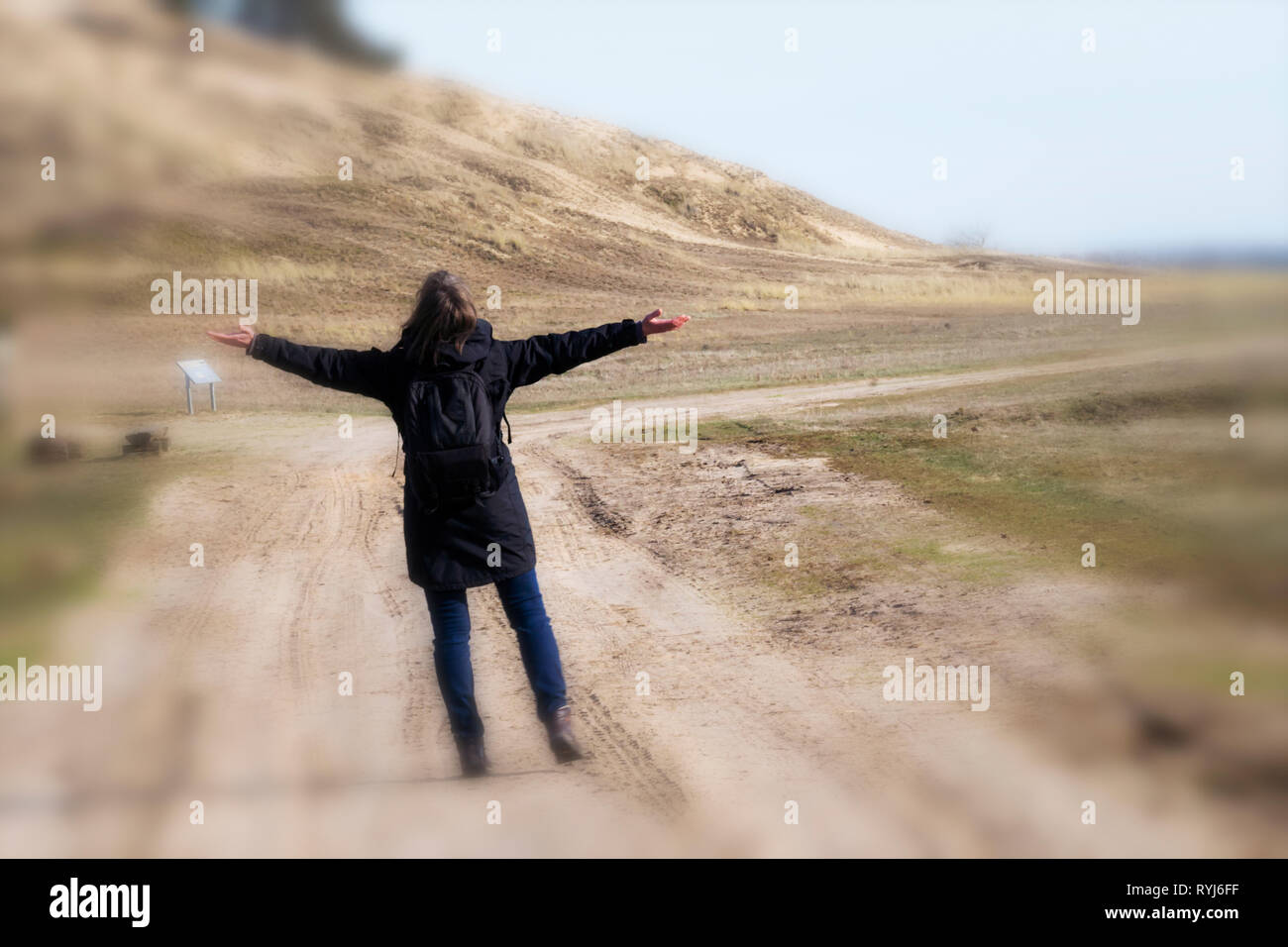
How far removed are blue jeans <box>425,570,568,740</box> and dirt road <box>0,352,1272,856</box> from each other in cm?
30

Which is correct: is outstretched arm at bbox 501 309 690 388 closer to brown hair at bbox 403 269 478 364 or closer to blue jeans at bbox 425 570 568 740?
brown hair at bbox 403 269 478 364

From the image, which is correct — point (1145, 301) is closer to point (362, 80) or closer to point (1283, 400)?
point (1283, 400)

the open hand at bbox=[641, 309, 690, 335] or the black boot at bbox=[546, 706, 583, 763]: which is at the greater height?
the open hand at bbox=[641, 309, 690, 335]

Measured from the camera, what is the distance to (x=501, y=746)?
5480 mm

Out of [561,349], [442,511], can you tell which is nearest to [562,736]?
[442,511]

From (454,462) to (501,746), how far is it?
1.51 m

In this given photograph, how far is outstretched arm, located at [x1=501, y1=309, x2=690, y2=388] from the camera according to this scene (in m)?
5.06

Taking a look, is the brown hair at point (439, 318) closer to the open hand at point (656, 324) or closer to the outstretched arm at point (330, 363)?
the outstretched arm at point (330, 363)

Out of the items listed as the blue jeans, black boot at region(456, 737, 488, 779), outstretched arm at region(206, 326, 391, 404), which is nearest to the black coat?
outstretched arm at region(206, 326, 391, 404)

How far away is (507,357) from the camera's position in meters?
5.04

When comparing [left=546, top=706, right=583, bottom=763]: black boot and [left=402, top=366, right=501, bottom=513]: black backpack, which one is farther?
[left=546, top=706, right=583, bottom=763]: black boot

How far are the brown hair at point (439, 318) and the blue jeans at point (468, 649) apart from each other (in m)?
0.99

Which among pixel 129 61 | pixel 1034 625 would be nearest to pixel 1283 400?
pixel 1034 625
